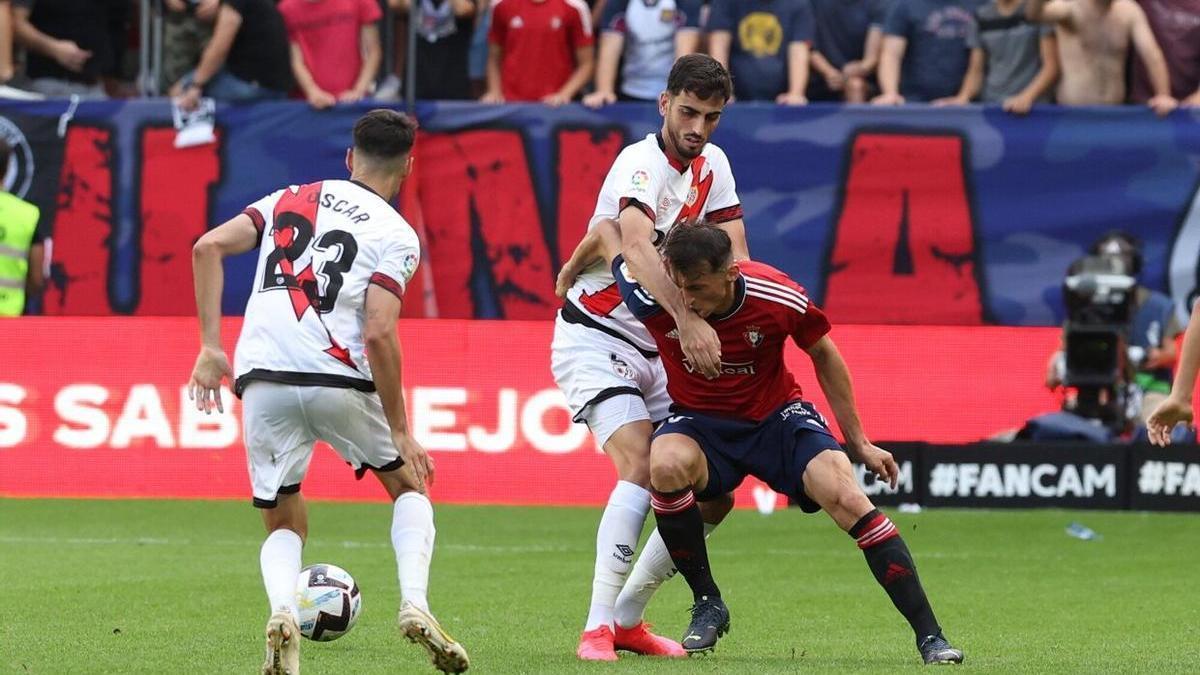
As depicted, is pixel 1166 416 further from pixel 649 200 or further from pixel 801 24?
pixel 801 24

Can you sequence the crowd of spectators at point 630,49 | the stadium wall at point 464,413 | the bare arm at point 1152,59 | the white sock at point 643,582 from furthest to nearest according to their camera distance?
the crowd of spectators at point 630,49 < the bare arm at point 1152,59 < the stadium wall at point 464,413 < the white sock at point 643,582

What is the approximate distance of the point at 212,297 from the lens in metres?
7.13

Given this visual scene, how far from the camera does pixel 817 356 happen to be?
7.49 metres

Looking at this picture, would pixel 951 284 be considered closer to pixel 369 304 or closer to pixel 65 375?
pixel 65 375

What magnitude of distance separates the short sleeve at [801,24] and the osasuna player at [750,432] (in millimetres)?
8417

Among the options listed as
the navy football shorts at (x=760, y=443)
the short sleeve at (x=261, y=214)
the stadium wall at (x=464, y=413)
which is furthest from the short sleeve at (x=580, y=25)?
the short sleeve at (x=261, y=214)

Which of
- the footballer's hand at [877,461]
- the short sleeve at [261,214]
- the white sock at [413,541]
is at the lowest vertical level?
the white sock at [413,541]

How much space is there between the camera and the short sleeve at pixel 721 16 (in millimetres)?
15703

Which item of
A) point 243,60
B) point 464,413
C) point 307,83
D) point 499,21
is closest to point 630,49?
point 499,21

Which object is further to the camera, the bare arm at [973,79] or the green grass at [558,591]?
the bare arm at [973,79]

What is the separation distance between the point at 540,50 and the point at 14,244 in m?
4.23

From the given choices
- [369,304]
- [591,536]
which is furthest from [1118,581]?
[369,304]

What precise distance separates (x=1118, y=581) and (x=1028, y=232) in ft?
17.7

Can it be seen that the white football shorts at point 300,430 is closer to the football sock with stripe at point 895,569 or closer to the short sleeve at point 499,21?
the football sock with stripe at point 895,569
